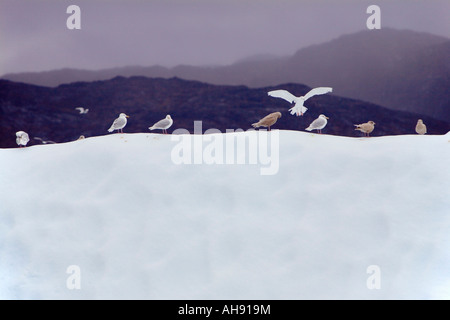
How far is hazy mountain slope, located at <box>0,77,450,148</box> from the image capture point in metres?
14.5

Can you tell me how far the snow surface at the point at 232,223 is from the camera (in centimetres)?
566

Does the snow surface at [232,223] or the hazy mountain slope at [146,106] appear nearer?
the snow surface at [232,223]

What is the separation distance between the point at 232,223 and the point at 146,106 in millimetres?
9250

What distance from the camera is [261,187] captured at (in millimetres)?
6863

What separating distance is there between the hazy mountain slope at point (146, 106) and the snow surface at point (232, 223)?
6789mm

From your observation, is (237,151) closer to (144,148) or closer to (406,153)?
(144,148)

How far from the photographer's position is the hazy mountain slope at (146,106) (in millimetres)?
14492

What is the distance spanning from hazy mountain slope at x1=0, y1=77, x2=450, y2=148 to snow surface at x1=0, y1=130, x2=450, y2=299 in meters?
6.79

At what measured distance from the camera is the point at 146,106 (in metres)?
14.7

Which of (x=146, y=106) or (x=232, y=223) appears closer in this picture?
(x=232, y=223)

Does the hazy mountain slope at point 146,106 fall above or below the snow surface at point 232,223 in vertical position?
above

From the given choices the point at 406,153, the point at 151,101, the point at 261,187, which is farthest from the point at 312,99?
the point at 261,187
